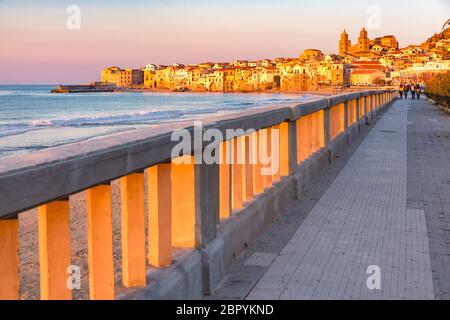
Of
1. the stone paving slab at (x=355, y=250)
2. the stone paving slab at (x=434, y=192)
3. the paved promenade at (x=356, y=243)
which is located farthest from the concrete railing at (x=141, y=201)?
the stone paving slab at (x=434, y=192)

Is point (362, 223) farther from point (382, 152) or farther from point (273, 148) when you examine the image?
point (382, 152)

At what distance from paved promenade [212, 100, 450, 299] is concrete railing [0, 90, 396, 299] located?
0.83 feet

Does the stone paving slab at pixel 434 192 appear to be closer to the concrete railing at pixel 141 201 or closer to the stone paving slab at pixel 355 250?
the stone paving slab at pixel 355 250

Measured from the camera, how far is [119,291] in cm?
396

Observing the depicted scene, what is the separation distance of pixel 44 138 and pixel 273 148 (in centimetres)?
2483

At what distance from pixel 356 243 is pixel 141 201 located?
9.84 feet

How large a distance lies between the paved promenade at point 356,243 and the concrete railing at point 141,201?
252 mm

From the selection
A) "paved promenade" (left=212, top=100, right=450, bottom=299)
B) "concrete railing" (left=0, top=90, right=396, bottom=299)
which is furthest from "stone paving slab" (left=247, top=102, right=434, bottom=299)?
"concrete railing" (left=0, top=90, right=396, bottom=299)

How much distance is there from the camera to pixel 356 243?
646 centimetres

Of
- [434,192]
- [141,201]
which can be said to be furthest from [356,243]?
[434,192]

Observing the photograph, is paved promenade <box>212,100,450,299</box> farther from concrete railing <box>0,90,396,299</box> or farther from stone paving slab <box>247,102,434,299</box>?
concrete railing <box>0,90,396,299</box>

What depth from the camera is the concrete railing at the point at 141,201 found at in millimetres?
2807
